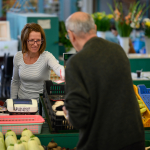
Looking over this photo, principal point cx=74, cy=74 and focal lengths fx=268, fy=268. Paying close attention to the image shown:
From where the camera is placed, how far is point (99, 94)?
4.17ft

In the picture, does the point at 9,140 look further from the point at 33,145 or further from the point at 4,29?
the point at 4,29

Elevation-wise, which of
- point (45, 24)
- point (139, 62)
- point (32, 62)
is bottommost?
point (139, 62)

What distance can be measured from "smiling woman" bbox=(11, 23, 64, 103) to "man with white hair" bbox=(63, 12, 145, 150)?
43.8 inches

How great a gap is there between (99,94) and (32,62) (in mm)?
Answer: 1339

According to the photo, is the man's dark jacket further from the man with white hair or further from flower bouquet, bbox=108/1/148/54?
flower bouquet, bbox=108/1/148/54

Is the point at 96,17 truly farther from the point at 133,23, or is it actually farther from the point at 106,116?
the point at 106,116

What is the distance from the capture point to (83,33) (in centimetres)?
131

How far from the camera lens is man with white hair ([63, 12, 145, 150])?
1.25m

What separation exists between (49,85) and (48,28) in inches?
110

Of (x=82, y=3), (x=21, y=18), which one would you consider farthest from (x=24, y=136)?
(x=82, y=3)

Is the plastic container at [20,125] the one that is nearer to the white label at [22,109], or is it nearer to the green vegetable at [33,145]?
the white label at [22,109]

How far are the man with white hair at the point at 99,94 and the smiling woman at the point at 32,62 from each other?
1.11m

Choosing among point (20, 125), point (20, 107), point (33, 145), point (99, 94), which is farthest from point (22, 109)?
point (99, 94)

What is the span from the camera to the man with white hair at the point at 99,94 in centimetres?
125
